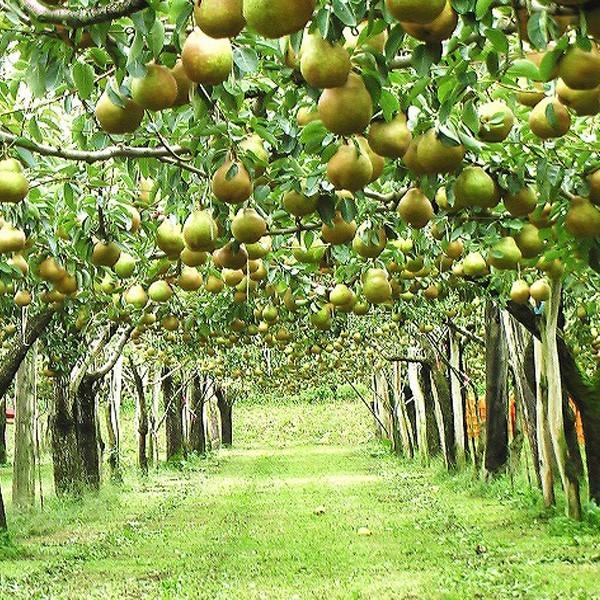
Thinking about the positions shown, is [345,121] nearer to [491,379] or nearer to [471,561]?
[471,561]

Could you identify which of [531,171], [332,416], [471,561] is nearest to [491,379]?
[471,561]

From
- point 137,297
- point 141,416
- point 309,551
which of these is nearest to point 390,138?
point 137,297

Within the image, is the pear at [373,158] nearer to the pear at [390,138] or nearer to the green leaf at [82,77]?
the pear at [390,138]

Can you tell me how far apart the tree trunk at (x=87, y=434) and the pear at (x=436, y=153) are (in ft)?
48.8

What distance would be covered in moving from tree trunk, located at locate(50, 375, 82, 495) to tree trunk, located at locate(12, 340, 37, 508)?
1677mm

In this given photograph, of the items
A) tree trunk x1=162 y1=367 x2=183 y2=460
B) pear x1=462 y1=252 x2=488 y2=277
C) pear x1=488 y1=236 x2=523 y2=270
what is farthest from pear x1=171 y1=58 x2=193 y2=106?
tree trunk x1=162 y1=367 x2=183 y2=460

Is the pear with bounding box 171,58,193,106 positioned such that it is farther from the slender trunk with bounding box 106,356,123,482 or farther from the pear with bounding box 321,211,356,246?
the slender trunk with bounding box 106,356,123,482

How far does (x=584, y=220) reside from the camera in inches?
141

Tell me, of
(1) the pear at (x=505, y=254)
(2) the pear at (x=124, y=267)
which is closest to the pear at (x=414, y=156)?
(1) the pear at (x=505, y=254)

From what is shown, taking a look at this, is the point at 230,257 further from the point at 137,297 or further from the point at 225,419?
the point at 225,419

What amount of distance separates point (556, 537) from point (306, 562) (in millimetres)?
2804

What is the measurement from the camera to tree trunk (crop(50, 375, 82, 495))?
16578 mm

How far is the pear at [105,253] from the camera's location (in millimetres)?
4898

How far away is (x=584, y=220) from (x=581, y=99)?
111 centimetres
